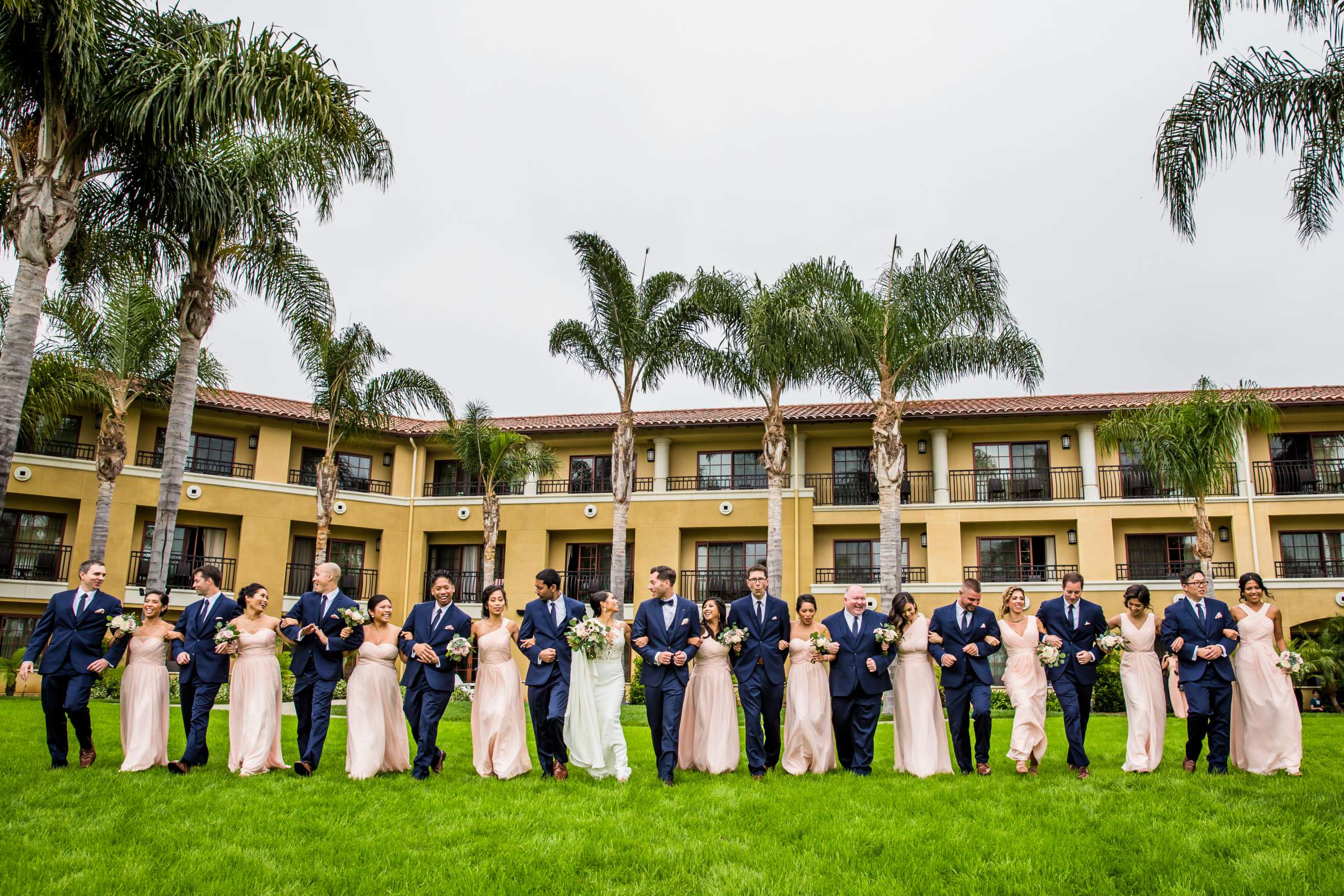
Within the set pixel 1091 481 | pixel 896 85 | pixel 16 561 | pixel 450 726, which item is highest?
pixel 896 85

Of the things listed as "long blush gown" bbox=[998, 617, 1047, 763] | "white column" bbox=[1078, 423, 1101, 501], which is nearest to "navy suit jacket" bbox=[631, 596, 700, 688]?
"long blush gown" bbox=[998, 617, 1047, 763]

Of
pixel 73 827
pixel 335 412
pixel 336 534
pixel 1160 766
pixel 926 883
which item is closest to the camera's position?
pixel 926 883

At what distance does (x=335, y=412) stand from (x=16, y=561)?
38.2 ft

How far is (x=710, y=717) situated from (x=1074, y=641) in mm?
3822

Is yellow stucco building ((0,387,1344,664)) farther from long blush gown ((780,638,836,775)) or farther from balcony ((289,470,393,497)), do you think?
long blush gown ((780,638,836,775))

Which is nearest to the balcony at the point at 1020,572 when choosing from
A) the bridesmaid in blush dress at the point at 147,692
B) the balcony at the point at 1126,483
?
the balcony at the point at 1126,483

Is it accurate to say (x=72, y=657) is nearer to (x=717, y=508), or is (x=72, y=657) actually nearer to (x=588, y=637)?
(x=588, y=637)

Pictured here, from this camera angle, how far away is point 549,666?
9.62 metres

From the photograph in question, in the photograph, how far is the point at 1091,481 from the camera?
96.4ft

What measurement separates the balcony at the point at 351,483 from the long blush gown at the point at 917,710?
25662 mm

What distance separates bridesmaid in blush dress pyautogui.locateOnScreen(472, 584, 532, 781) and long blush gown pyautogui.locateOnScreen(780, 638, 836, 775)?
2669mm

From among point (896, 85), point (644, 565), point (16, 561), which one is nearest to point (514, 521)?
point (644, 565)

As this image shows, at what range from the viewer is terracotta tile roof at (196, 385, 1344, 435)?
28731 millimetres

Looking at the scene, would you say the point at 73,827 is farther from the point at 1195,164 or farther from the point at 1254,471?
the point at 1254,471
